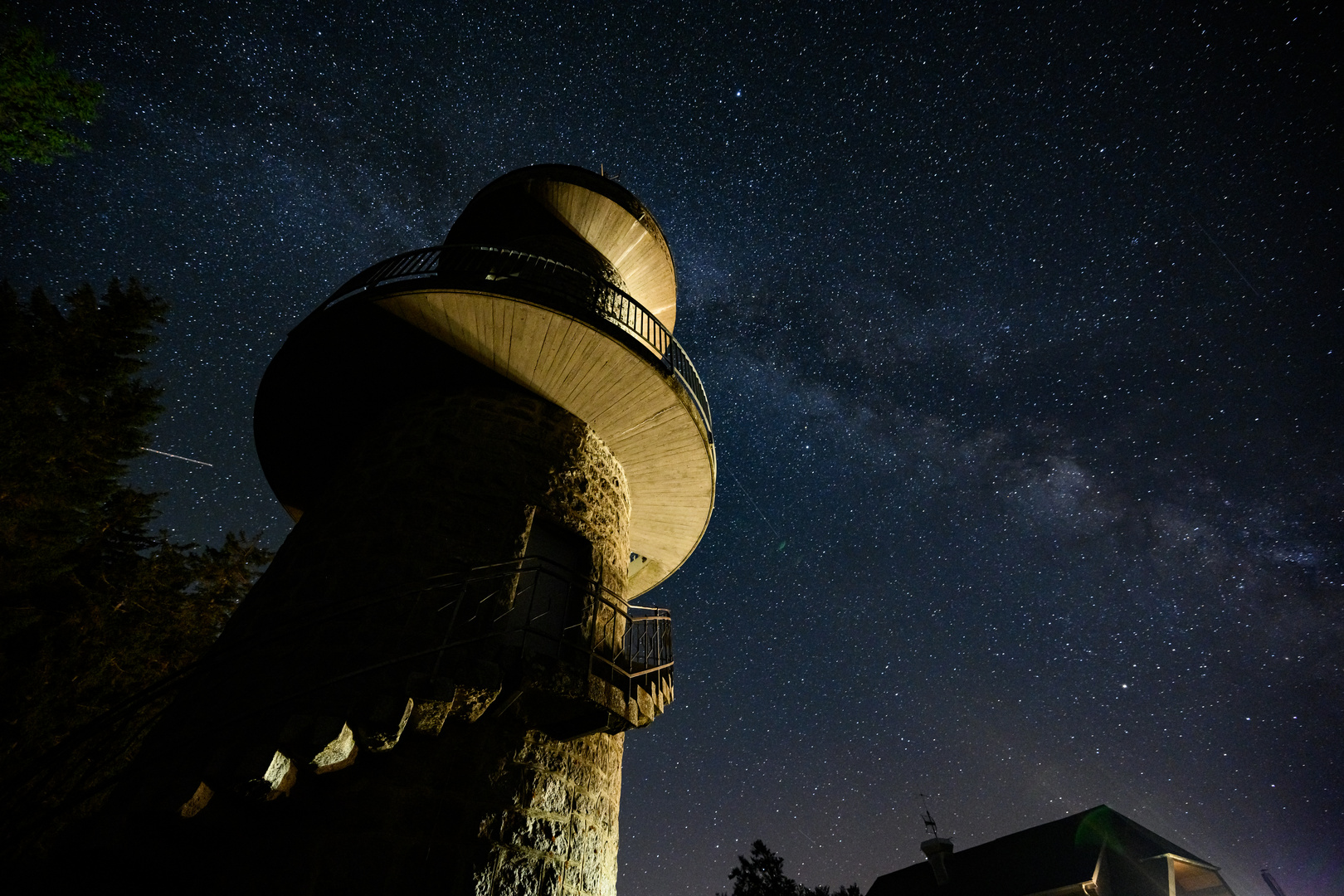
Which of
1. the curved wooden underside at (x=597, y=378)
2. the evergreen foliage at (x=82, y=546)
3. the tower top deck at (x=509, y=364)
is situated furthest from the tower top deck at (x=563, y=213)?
the evergreen foliage at (x=82, y=546)

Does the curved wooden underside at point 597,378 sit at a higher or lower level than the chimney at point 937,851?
higher

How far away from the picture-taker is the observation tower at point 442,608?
432 centimetres

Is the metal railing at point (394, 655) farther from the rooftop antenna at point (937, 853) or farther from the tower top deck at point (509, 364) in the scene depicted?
the rooftop antenna at point (937, 853)

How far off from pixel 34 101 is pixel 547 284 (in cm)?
854

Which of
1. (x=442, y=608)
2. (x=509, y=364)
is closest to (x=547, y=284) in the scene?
(x=509, y=364)

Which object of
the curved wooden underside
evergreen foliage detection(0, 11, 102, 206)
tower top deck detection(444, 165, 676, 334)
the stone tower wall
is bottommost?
the stone tower wall

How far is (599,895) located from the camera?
17.6 feet

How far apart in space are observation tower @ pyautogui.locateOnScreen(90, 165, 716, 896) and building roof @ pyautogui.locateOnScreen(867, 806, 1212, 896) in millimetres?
14291

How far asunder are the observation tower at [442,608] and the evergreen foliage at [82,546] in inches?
282

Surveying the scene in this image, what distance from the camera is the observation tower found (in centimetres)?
Result: 432

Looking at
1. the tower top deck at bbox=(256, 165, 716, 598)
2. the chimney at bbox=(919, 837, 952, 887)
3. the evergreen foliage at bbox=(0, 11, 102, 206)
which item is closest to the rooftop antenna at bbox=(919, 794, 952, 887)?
the chimney at bbox=(919, 837, 952, 887)

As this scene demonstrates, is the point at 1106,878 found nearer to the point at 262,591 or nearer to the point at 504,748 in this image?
the point at 504,748

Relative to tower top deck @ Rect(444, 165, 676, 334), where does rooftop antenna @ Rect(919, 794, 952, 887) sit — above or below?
below

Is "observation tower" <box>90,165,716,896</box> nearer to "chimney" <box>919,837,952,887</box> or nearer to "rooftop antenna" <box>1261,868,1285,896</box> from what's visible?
"chimney" <box>919,837,952,887</box>
